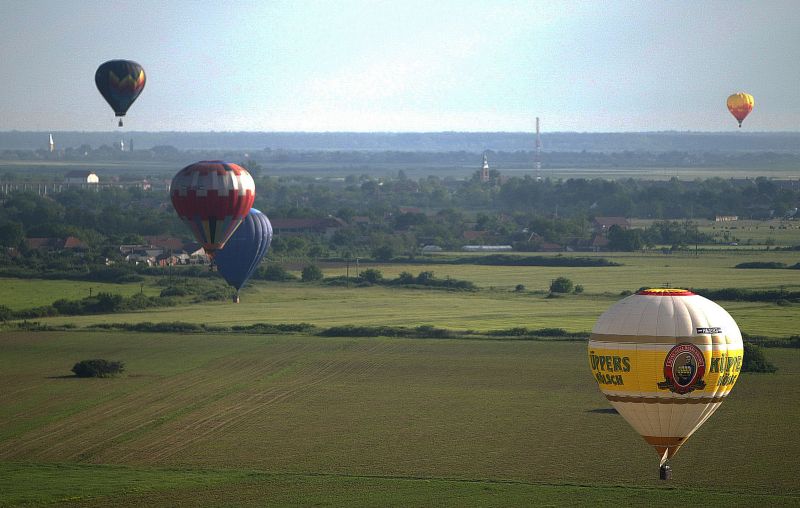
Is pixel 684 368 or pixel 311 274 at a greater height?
pixel 684 368

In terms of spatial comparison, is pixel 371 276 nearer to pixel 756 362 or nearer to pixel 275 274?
pixel 275 274

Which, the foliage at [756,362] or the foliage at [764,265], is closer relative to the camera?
the foliage at [756,362]

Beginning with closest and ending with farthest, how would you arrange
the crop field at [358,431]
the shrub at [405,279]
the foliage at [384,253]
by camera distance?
1. the crop field at [358,431]
2. the shrub at [405,279]
3. the foliage at [384,253]

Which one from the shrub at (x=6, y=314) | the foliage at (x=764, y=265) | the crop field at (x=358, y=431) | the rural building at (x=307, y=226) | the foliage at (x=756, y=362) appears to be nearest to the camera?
the crop field at (x=358, y=431)

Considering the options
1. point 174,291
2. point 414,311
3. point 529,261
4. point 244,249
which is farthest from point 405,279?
point 244,249

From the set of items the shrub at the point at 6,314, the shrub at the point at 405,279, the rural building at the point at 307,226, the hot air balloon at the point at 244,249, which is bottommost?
the rural building at the point at 307,226

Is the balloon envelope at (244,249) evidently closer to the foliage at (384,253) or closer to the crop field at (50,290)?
the crop field at (50,290)

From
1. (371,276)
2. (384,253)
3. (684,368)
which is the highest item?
(684,368)

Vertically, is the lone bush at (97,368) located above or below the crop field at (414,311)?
above

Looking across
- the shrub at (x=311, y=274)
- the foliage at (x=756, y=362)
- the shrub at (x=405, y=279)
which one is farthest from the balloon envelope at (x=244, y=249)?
the foliage at (x=756, y=362)
